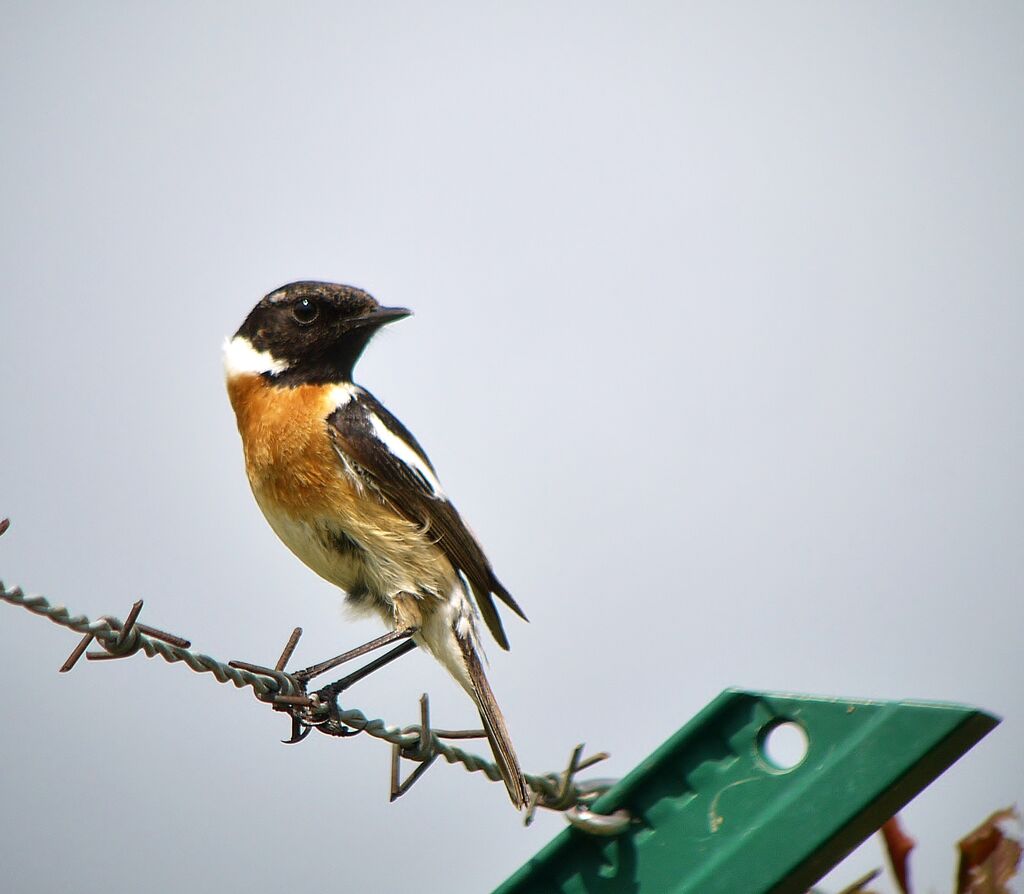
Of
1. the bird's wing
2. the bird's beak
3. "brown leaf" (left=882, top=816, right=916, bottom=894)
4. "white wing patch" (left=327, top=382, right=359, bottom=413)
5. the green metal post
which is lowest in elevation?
"brown leaf" (left=882, top=816, right=916, bottom=894)

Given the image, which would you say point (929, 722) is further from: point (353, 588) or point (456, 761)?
point (353, 588)

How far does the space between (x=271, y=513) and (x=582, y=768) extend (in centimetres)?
236

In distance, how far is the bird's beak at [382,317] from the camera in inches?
228

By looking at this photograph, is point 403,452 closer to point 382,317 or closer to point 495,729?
point 382,317

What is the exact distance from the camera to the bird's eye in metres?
5.86

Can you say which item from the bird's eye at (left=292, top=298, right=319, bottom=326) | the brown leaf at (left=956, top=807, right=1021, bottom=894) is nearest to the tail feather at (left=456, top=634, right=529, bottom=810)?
the brown leaf at (left=956, top=807, right=1021, bottom=894)

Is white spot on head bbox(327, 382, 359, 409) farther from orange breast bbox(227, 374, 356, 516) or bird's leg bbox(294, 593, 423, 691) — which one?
bird's leg bbox(294, 593, 423, 691)

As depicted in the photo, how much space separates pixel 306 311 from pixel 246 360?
0.44 metres

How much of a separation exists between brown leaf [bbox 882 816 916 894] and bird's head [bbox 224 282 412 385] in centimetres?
376

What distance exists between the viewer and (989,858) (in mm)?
2580

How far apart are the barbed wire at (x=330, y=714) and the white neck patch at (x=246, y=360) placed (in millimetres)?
1992

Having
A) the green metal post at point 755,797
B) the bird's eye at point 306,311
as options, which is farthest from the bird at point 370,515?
the green metal post at point 755,797

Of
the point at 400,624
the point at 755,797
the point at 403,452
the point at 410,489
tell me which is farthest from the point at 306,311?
the point at 755,797

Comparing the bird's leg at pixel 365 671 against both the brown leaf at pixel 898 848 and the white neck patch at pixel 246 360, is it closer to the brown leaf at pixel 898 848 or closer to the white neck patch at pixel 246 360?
the white neck patch at pixel 246 360
